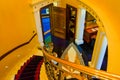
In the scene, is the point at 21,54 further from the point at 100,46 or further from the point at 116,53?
the point at 116,53

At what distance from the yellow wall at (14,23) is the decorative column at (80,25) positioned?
2965mm

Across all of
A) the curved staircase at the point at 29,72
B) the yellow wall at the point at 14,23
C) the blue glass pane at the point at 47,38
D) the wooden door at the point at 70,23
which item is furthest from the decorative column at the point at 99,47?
the blue glass pane at the point at 47,38

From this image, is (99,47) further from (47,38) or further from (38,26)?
(47,38)

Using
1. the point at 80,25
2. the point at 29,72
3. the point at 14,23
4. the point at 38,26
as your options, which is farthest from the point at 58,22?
the point at 29,72

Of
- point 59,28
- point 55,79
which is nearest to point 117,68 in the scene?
point 55,79

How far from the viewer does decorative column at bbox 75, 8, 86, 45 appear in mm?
9742

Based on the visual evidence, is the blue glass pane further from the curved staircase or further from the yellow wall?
the curved staircase

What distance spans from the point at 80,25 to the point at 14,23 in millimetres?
4631

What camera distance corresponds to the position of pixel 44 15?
39.5ft

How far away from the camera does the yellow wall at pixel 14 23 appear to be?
19.7 feet

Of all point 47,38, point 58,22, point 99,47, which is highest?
point 58,22

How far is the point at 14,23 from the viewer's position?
21.7 ft

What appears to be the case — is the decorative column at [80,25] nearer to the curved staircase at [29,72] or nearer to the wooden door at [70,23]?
the wooden door at [70,23]

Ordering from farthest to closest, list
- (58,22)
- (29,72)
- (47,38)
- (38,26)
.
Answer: (47,38)
(58,22)
(38,26)
(29,72)
